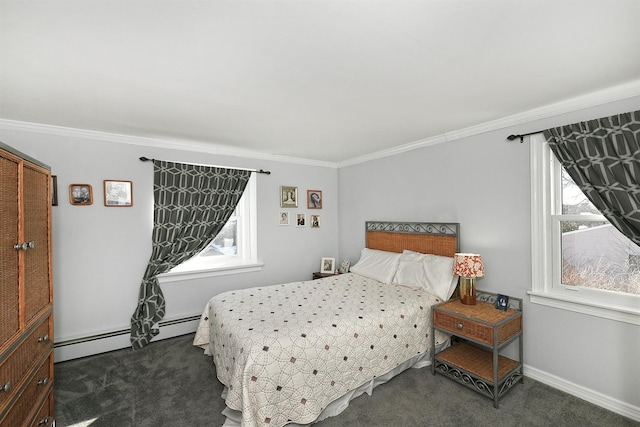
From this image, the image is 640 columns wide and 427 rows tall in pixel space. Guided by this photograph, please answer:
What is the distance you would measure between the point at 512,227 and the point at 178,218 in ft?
11.9

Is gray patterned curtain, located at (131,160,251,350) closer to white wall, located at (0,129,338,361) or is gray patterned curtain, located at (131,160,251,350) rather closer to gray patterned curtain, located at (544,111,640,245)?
white wall, located at (0,129,338,361)

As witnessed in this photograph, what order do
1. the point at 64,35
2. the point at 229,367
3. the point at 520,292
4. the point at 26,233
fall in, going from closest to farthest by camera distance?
the point at 64,35, the point at 26,233, the point at 229,367, the point at 520,292

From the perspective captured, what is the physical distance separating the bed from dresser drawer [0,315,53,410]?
110 centimetres

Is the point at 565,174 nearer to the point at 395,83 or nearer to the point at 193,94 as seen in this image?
the point at 395,83

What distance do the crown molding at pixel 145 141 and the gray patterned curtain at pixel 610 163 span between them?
3209 mm

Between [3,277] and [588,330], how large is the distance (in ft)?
12.5

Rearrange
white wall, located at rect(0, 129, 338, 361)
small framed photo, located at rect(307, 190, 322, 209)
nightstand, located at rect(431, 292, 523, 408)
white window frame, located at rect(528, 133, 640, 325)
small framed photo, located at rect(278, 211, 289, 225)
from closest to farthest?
1. nightstand, located at rect(431, 292, 523, 408)
2. white window frame, located at rect(528, 133, 640, 325)
3. white wall, located at rect(0, 129, 338, 361)
4. small framed photo, located at rect(278, 211, 289, 225)
5. small framed photo, located at rect(307, 190, 322, 209)

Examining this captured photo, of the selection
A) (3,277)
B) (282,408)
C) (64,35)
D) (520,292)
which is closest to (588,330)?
(520,292)

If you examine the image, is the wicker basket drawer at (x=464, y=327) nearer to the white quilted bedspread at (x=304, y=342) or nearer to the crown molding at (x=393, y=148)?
the white quilted bedspread at (x=304, y=342)

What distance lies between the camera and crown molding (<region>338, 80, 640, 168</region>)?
7.03 ft

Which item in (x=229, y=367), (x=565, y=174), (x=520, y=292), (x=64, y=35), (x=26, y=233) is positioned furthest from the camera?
(x=520, y=292)

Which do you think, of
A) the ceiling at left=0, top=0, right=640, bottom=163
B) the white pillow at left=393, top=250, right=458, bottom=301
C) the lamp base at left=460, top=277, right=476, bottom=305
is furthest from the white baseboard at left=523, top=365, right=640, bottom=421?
the ceiling at left=0, top=0, right=640, bottom=163

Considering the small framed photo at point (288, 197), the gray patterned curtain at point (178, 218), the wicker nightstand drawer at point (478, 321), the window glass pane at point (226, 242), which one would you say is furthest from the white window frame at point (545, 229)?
the window glass pane at point (226, 242)

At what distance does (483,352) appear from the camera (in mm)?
2795
